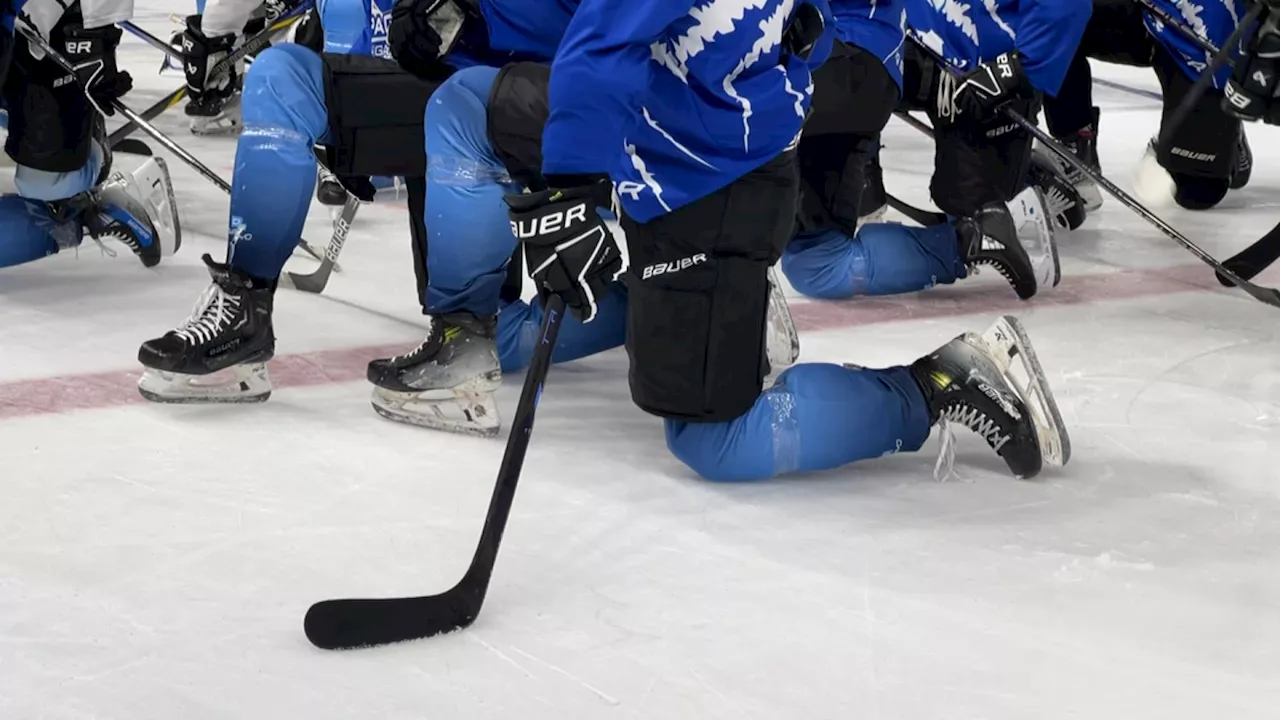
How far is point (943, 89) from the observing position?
3.13 metres

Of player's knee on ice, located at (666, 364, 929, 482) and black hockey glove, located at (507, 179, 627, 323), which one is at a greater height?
black hockey glove, located at (507, 179, 627, 323)

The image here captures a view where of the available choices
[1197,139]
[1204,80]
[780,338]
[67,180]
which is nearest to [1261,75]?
[1204,80]

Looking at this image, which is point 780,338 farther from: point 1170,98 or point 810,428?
point 1170,98

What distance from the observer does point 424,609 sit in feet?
4.84

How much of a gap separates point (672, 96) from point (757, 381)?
0.37m

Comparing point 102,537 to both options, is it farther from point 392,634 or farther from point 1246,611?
point 1246,611

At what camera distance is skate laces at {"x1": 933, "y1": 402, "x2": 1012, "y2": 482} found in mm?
1966

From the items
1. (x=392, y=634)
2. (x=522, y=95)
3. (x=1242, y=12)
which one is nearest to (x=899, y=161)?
(x=1242, y=12)

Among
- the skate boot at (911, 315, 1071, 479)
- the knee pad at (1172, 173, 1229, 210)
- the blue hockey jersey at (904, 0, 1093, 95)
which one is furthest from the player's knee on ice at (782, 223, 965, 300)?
the knee pad at (1172, 173, 1229, 210)

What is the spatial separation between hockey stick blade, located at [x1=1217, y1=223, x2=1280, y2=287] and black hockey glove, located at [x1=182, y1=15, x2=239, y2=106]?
228 centimetres

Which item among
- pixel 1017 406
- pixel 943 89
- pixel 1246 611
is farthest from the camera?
pixel 943 89

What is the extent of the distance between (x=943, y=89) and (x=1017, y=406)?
52.2 inches

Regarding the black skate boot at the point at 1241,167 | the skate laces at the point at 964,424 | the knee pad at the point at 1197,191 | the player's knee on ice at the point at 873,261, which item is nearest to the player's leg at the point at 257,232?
the skate laces at the point at 964,424

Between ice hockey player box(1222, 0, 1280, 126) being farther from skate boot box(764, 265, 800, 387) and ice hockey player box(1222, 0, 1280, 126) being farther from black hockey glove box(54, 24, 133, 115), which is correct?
black hockey glove box(54, 24, 133, 115)
